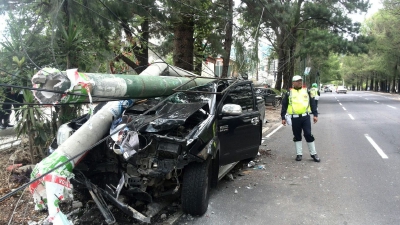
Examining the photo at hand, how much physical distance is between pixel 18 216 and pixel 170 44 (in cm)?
1181

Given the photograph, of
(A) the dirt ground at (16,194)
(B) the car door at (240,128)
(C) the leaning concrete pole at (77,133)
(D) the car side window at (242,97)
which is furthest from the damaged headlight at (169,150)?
(D) the car side window at (242,97)

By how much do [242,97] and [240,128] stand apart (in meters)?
0.84

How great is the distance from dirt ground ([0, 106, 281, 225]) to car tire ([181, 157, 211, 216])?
1.43 metres

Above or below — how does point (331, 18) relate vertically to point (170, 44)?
above

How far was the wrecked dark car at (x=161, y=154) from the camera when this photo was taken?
389 cm

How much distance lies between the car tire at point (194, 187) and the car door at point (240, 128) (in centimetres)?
91

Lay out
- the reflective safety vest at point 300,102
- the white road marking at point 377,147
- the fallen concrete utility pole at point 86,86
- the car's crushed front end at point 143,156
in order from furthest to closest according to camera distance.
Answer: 1. the white road marking at point 377,147
2. the reflective safety vest at point 300,102
3. the car's crushed front end at point 143,156
4. the fallen concrete utility pole at point 86,86

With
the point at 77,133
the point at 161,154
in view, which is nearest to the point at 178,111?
the point at 161,154

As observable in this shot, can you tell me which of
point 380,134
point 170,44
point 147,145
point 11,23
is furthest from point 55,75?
point 170,44

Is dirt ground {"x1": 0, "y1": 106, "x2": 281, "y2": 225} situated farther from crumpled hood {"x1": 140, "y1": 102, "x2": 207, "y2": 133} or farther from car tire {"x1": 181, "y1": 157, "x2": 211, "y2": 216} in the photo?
crumpled hood {"x1": 140, "y1": 102, "x2": 207, "y2": 133}

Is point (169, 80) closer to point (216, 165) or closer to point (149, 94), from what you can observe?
point (149, 94)

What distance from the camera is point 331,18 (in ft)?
82.1

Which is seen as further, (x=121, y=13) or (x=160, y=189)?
(x=121, y=13)

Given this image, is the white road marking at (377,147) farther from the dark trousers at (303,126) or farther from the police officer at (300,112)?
the dark trousers at (303,126)
